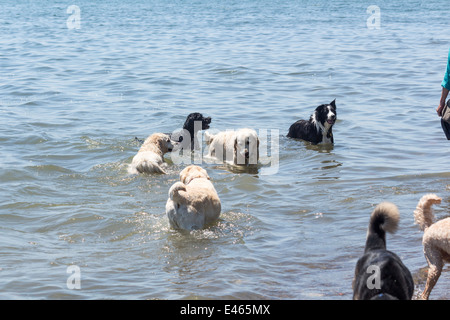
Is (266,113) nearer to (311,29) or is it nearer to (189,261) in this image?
(189,261)

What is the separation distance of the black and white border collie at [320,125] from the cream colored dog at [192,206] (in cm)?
444

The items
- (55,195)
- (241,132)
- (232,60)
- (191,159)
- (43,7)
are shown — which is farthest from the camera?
(43,7)

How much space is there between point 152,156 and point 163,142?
0.62 meters

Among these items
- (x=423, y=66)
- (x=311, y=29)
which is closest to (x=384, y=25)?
(x=311, y=29)

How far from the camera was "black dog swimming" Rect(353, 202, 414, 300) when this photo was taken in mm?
4176

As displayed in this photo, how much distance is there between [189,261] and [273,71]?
12777mm

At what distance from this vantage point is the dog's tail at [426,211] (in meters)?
5.21

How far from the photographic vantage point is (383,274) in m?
4.22

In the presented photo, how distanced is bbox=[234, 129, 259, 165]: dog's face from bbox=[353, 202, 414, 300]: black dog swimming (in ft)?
17.4

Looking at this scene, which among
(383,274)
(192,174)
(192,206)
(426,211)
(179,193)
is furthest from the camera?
(192,174)

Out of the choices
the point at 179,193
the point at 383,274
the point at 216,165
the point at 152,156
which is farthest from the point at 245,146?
the point at 383,274

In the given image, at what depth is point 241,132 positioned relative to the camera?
9.92 m

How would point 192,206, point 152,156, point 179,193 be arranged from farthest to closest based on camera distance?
point 152,156 → point 192,206 → point 179,193

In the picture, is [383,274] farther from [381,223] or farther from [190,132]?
[190,132]
